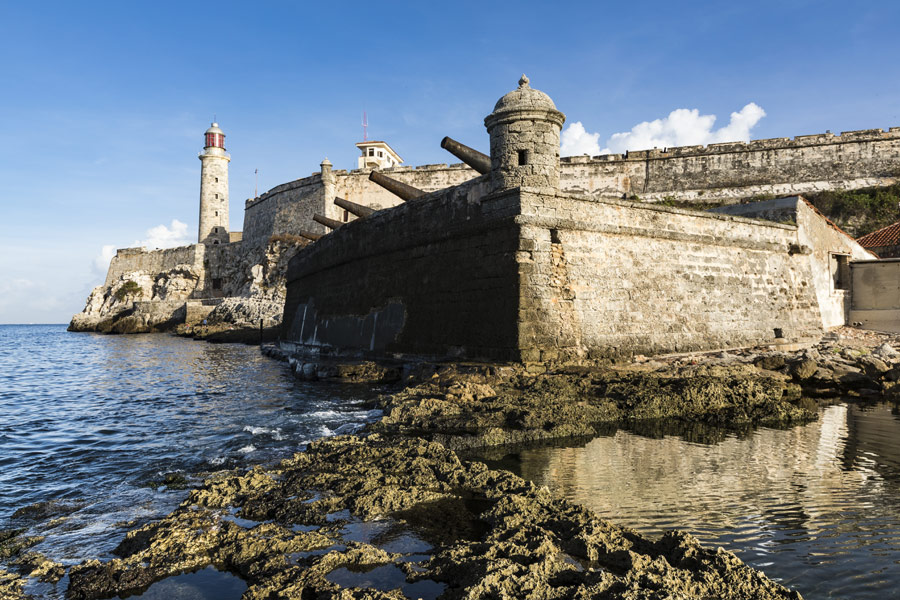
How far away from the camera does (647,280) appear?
10.3m

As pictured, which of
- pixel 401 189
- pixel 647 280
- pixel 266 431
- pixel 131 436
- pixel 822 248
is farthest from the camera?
pixel 822 248

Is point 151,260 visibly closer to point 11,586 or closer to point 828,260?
point 828,260

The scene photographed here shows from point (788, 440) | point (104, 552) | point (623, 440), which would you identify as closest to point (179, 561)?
point (104, 552)

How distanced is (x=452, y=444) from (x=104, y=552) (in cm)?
308

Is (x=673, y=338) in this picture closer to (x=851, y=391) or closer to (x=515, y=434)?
(x=851, y=391)

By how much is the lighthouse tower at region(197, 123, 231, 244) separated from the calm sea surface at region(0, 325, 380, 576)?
34884 mm

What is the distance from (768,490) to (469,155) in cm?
824

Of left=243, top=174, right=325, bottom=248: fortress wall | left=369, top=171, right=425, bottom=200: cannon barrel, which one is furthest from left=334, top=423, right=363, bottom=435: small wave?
left=243, top=174, right=325, bottom=248: fortress wall

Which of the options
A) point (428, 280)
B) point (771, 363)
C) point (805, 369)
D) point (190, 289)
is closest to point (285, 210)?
point (190, 289)

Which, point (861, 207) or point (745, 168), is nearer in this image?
point (861, 207)

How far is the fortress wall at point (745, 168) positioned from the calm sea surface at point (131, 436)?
20.6 metres

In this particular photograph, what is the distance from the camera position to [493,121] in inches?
369

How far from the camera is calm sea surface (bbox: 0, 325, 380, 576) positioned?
4027mm

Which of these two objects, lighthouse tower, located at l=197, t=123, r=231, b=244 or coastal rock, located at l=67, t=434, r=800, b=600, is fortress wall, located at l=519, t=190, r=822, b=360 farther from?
lighthouse tower, located at l=197, t=123, r=231, b=244
